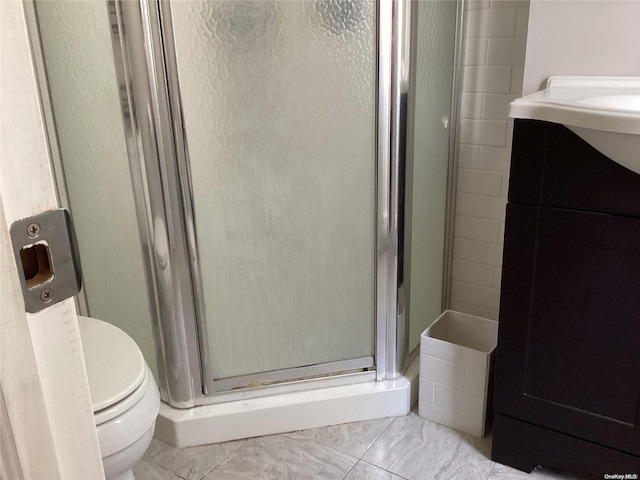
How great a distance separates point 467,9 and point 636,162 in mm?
869

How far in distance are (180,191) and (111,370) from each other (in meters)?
0.46

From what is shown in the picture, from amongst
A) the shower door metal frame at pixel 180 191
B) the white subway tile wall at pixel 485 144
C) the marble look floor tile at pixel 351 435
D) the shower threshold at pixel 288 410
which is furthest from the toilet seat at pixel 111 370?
the white subway tile wall at pixel 485 144

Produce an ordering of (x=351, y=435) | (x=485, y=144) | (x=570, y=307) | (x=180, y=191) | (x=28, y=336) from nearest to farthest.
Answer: (x=28, y=336) < (x=570, y=307) < (x=180, y=191) < (x=351, y=435) < (x=485, y=144)

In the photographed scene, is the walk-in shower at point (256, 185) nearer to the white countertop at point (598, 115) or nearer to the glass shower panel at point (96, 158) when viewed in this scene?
the glass shower panel at point (96, 158)

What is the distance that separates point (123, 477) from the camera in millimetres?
1354

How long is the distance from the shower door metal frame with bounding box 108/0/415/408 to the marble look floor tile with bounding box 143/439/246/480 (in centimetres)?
13

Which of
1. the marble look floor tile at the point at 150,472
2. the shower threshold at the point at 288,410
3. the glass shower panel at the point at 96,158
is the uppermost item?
the glass shower panel at the point at 96,158

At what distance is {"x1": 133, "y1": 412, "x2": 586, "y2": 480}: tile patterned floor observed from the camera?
61.6 inches

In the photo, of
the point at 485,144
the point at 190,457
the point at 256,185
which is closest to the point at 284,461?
the point at 190,457

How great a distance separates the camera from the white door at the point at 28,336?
41cm

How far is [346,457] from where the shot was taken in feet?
5.35

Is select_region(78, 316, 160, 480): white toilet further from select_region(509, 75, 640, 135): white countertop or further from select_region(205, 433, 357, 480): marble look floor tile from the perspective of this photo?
select_region(509, 75, 640, 135): white countertop

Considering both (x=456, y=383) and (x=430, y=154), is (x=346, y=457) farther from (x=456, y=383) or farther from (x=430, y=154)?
(x=430, y=154)

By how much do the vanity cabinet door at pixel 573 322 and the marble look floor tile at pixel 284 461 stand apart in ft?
1.68
